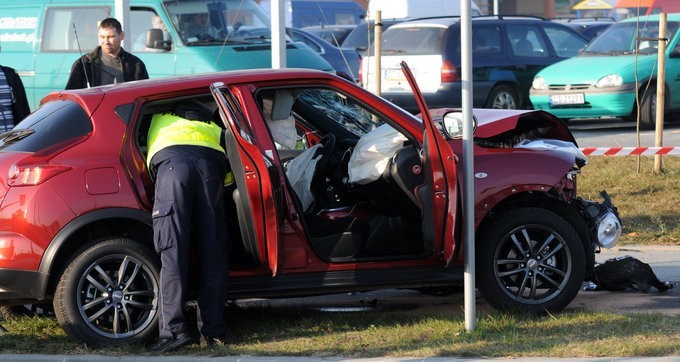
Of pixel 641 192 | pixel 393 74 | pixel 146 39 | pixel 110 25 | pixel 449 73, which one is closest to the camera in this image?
pixel 110 25

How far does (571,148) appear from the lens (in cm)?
753

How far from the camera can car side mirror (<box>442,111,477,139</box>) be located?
22.9 feet

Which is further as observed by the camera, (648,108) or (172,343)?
(648,108)

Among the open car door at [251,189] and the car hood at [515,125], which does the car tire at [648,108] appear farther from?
the open car door at [251,189]

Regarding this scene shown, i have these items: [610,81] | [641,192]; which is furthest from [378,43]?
[610,81]

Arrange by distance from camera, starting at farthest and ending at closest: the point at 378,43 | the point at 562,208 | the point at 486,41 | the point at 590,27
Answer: the point at 590,27 → the point at 486,41 → the point at 378,43 → the point at 562,208

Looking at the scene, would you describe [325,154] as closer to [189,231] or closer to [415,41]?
[189,231]

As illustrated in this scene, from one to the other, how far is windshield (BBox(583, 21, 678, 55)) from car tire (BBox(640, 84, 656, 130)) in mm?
926

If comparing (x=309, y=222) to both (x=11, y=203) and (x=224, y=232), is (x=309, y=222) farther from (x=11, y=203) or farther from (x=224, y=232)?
(x=11, y=203)

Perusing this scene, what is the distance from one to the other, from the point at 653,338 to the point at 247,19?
10276 mm

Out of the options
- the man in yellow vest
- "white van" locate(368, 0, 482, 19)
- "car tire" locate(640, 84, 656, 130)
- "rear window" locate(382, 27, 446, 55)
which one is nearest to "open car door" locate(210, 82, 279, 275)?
the man in yellow vest

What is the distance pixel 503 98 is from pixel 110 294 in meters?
12.5

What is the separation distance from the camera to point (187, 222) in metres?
6.59

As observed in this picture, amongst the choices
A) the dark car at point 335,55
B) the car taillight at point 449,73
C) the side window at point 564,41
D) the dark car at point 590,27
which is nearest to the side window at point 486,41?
the car taillight at point 449,73
